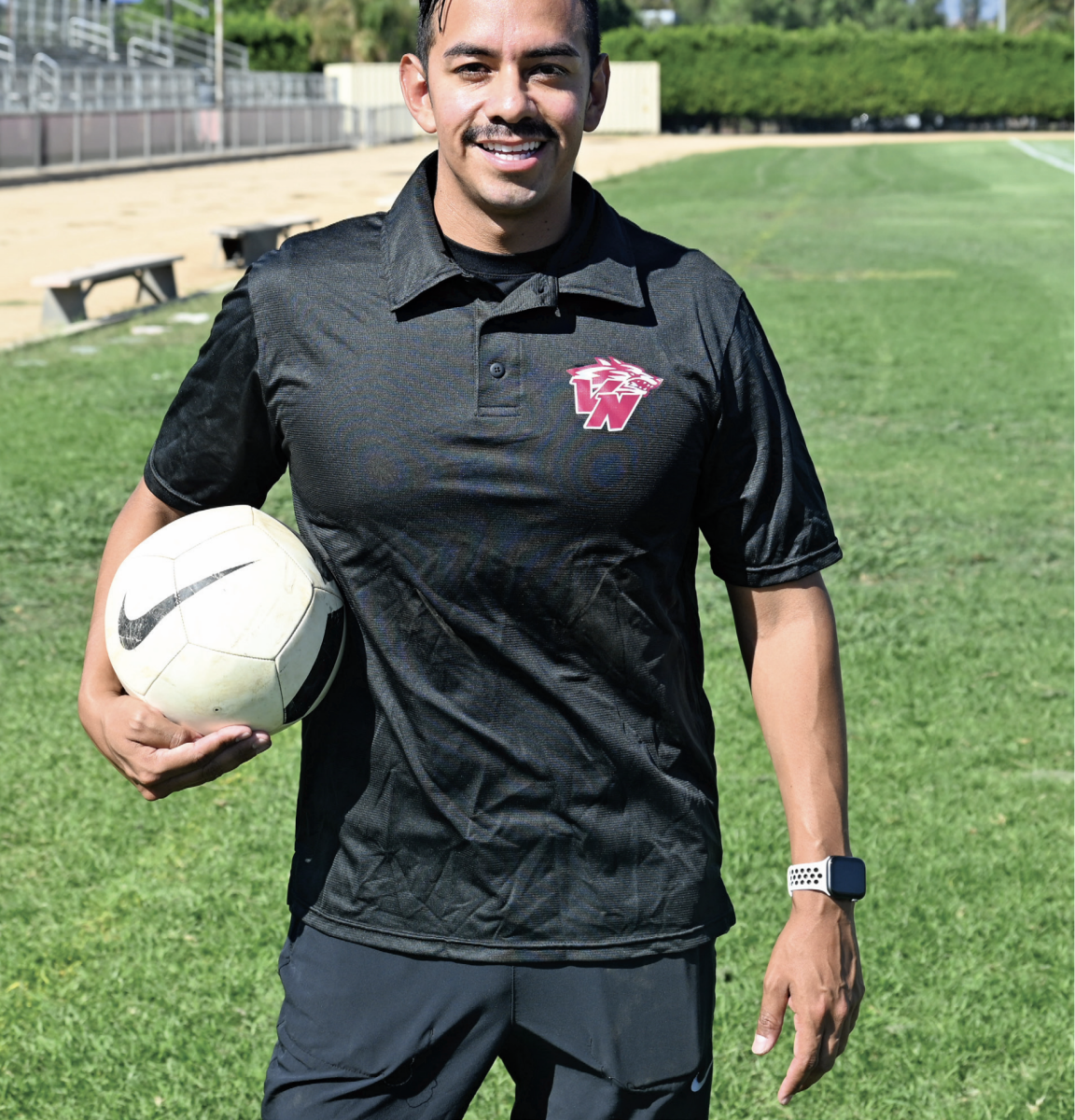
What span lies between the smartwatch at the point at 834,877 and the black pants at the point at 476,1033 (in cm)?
21

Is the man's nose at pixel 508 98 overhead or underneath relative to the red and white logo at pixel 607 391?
overhead

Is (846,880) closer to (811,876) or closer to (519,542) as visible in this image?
(811,876)

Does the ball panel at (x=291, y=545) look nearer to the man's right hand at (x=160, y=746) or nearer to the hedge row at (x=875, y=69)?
the man's right hand at (x=160, y=746)

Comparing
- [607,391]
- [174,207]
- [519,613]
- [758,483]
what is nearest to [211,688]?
[519,613]

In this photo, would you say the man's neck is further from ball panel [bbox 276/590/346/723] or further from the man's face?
ball panel [bbox 276/590/346/723]

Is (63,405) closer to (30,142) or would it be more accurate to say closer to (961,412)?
(961,412)

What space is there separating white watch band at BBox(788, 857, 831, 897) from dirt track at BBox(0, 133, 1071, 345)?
1416 centimetres

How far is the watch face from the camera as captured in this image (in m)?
2.38

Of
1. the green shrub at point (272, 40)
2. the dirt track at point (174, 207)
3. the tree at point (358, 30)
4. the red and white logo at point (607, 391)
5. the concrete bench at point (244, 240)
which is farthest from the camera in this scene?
the tree at point (358, 30)

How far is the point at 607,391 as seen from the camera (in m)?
2.26

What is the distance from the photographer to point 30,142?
36.8 meters

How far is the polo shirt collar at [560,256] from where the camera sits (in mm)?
2305

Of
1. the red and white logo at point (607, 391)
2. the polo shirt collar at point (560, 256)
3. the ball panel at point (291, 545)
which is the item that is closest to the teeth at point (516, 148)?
the polo shirt collar at point (560, 256)

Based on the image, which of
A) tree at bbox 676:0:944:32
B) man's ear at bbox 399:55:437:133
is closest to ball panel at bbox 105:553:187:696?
man's ear at bbox 399:55:437:133
